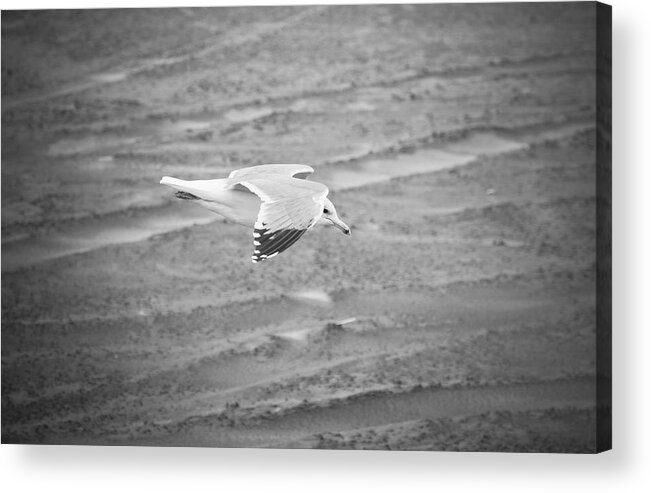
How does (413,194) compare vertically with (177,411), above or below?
above

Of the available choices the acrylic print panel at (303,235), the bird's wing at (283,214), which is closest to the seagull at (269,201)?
the bird's wing at (283,214)

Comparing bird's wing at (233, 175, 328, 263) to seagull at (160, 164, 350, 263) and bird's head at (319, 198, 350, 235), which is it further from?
bird's head at (319, 198, 350, 235)

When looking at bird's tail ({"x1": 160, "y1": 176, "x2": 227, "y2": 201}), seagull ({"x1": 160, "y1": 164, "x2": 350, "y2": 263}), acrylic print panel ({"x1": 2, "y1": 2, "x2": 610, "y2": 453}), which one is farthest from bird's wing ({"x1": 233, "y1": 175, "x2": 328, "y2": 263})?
acrylic print panel ({"x1": 2, "y1": 2, "x2": 610, "y2": 453})

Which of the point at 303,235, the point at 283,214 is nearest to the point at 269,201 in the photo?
the point at 283,214

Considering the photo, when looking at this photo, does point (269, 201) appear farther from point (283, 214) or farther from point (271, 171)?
point (271, 171)

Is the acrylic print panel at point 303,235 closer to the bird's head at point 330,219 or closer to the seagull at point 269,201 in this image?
the seagull at point 269,201

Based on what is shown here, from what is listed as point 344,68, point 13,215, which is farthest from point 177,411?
point 344,68

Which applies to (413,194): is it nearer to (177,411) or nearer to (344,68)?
(344,68)
